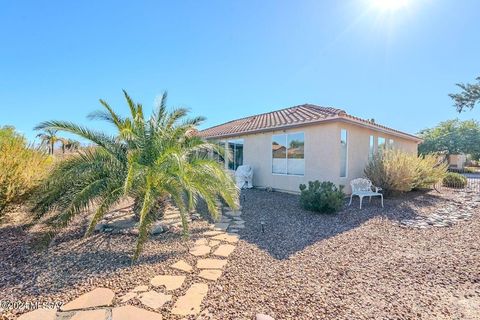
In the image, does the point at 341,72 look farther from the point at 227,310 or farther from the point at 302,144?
the point at 227,310

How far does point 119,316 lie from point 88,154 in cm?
396

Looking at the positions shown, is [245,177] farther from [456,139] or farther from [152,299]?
[456,139]

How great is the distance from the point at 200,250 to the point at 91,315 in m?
2.34

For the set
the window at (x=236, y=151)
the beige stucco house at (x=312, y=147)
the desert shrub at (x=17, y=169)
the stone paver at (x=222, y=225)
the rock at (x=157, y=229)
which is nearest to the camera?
the desert shrub at (x=17, y=169)

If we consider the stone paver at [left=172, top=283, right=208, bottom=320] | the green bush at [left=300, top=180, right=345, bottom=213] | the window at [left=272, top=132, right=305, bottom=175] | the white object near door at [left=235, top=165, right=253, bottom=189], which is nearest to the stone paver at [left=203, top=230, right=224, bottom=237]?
the stone paver at [left=172, top=283, right=208, bottom=320]

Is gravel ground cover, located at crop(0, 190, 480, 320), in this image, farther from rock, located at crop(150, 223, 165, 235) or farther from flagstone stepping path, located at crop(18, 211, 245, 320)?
rock, located at crop(150, 223, 165, 235)

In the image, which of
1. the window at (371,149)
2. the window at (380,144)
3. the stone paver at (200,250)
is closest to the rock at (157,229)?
the stone paver at (200,250)

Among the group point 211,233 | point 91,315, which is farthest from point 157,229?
point 91,315

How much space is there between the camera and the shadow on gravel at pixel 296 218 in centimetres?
561

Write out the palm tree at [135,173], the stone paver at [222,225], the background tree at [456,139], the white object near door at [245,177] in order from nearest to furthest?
1. the palm tree at [135,173]
2. the stone paver at [222,225]
3. the white object near door at [245,177]
4. the background tree at [456,139]

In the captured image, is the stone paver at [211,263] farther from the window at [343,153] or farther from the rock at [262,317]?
the window at [343,153]

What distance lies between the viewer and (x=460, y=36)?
1069cm

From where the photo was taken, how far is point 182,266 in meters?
4.17

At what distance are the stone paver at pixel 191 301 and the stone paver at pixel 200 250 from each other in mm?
1137
